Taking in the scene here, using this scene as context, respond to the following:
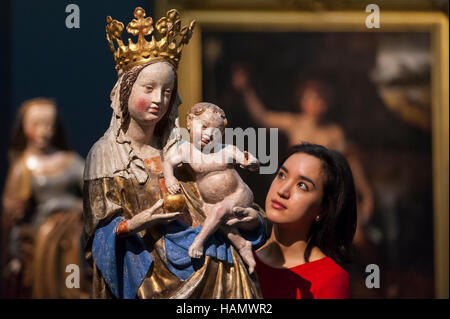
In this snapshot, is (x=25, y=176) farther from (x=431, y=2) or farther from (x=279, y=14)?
(x=431, y=2)

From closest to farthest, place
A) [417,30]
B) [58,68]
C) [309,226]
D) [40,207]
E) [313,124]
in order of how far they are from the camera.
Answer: [309,226], [58,68], [40,207], [313,124], [417,30]

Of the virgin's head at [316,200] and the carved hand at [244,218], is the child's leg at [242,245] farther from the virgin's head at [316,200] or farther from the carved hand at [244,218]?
the virgin's head at [316,200]

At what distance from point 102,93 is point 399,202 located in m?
3.13

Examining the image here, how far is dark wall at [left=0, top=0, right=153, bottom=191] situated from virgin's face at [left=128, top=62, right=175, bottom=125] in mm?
2297

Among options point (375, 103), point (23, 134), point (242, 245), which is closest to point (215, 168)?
point (242, 245)

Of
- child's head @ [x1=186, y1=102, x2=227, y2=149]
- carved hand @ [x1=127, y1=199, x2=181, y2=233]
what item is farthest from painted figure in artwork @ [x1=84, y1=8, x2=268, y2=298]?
child's head @ [x1=186, y1=102, x2=227, y2=149]

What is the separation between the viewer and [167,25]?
459cm

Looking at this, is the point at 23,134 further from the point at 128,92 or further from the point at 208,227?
the point at 208,227

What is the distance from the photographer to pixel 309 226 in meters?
5.04

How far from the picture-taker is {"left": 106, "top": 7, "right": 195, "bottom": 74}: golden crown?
449 cm

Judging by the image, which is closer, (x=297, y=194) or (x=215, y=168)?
(x=215, y=168)

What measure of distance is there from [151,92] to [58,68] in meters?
3.11

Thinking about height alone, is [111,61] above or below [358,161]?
above
